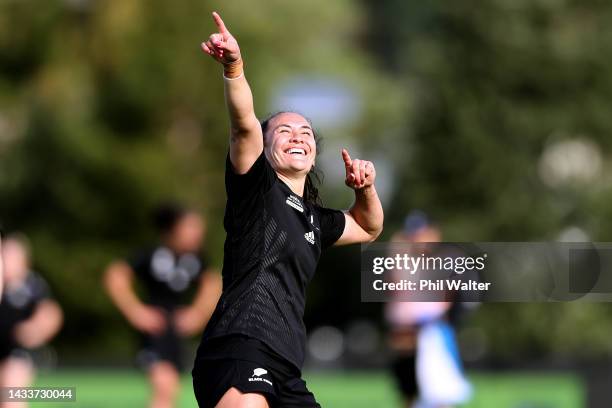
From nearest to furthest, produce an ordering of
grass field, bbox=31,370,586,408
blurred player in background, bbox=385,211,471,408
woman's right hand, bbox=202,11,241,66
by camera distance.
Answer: woman's right hand, bbox=202,11,241,66 → blurred player in background, bbox=385,211,471,408 → grass field, bbox=31,370,586,408

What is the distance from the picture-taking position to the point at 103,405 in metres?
15.7

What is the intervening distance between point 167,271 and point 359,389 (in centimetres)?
332

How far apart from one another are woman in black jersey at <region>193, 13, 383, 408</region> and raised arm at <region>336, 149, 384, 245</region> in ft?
1.06

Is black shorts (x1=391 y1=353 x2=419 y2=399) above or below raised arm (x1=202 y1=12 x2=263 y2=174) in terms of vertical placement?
above

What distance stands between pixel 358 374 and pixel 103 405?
286 cm

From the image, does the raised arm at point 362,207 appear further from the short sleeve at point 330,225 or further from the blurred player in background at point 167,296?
the blurred player in background at point 167,296

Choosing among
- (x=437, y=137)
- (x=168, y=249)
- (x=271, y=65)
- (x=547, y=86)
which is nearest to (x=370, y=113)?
(x=437, y=137)

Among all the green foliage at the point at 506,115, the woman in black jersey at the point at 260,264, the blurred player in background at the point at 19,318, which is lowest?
the woman in black jersey at the point at 260,264

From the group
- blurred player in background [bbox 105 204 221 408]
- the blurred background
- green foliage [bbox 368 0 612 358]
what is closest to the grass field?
blurred player in background [bbox 105 204 221 408]

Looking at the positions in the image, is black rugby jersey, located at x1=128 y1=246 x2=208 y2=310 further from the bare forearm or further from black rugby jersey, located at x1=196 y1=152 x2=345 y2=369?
black rugby jersey, located at x1=196 y1=152 x2=345 y2=369

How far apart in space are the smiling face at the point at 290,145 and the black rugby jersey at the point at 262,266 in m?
0.10

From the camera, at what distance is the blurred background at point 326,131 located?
99.7 feet

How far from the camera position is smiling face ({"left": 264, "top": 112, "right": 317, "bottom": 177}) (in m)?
6.78

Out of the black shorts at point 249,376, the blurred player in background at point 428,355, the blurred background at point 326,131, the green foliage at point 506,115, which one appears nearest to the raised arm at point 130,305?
the blurred player in background at point 428,355
